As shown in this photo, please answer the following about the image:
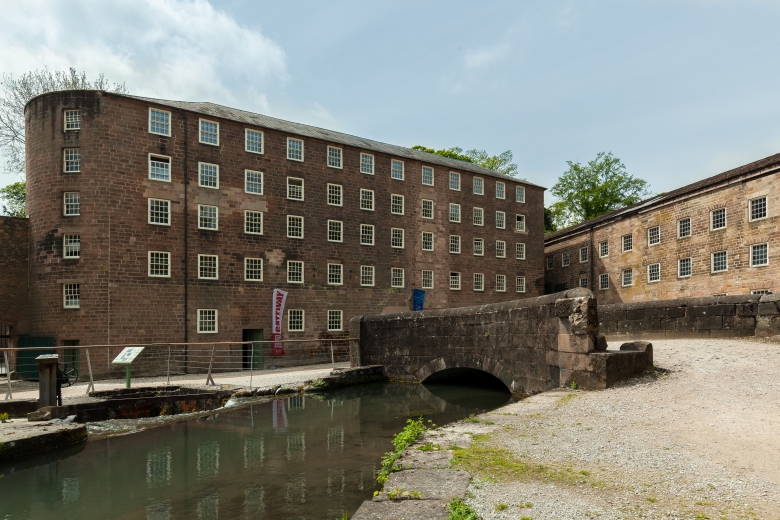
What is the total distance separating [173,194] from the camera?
84.5 feet

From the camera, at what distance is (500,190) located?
38062mm

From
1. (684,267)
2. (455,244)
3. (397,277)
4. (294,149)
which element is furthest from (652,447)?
(455,244)

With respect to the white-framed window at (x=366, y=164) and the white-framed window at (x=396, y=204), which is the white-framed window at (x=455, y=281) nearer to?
the white-framed window at (x=396, y=204)

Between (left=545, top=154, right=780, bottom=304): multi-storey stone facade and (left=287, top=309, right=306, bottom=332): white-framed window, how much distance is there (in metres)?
21.0

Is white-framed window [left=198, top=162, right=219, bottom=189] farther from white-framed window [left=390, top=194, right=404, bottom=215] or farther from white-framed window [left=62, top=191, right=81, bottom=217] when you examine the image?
white-framed window [left=390, top=194, right=404, bottom=215]

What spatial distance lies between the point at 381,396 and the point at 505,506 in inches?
464

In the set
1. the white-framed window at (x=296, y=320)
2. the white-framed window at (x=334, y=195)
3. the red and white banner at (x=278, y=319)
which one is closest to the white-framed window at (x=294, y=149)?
the white-framed window at (x=334, y=195)

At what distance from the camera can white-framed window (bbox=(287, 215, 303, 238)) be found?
2902 cm

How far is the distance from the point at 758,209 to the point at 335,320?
2237cm

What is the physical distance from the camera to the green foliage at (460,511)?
3975 millimetres

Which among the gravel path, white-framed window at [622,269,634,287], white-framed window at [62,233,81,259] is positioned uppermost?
white-framed window at [62,233,81,259]

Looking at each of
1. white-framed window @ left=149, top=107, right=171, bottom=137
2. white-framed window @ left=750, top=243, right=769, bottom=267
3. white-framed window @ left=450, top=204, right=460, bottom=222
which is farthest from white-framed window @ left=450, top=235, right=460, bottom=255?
white-framed window @ left=149, top=107, right=171, bottom=137

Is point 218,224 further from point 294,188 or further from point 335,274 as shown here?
point 335,274

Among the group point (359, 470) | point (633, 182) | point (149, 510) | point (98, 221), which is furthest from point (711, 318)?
point (633, 182)
